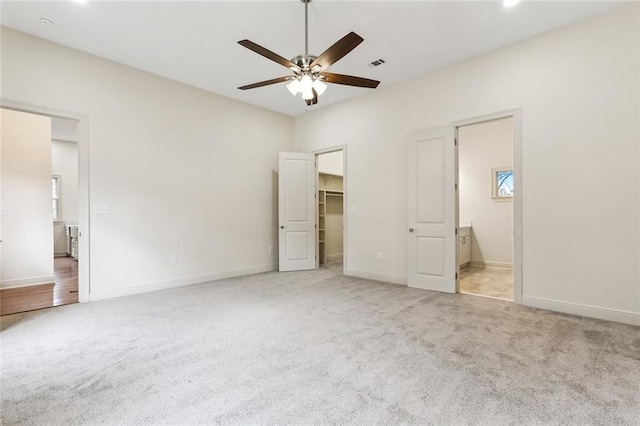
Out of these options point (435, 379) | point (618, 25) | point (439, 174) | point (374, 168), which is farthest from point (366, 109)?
point (435, 379)

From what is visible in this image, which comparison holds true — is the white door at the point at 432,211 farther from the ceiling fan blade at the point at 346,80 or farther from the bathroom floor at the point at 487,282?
the ceiling fan blade at the point at 346,80

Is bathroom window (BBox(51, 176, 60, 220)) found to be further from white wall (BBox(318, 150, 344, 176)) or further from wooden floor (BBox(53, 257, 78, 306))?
white wall (BBox(318, 150, 344, 176))

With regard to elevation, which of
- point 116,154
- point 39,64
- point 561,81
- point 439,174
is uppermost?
point 39,64

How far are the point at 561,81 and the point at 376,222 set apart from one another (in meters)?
2.91

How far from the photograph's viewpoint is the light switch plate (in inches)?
152

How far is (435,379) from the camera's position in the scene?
1.98m

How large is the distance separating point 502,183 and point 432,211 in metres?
2.67

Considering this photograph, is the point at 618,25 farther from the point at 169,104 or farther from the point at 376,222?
the point at 169,104

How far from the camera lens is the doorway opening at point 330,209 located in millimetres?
6668

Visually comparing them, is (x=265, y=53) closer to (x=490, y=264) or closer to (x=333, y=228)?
(x=333, y=228)

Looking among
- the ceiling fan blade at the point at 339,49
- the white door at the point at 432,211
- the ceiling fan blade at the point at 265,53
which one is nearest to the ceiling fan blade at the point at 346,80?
the ceiling fan blade at the point at 339,49

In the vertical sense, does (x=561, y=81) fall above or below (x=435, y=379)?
above

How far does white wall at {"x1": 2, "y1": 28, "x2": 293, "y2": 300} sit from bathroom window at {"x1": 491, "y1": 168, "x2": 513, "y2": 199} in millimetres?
4436

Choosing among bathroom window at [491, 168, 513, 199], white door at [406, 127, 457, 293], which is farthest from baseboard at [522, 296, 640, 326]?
bathroom window at [491, 168, 513, 199]
